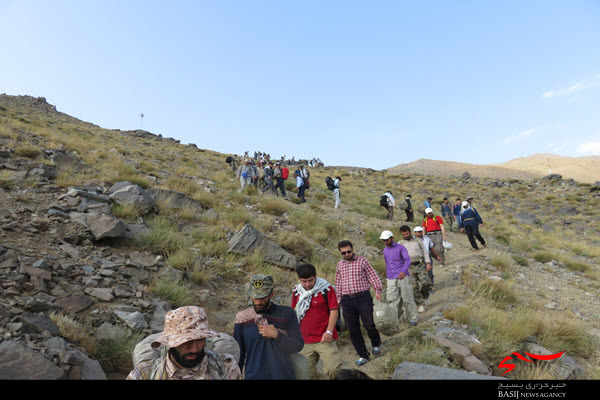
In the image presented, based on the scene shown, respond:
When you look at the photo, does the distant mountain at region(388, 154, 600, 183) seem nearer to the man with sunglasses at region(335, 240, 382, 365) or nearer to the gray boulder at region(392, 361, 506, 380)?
the man with sunglasses at region(335, 240, 382, 365)

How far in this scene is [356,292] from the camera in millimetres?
4727

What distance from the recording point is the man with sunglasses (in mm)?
4727

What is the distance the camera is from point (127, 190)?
8.52 meters

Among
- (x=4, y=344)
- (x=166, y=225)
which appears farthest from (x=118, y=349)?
(x=166, y=225)

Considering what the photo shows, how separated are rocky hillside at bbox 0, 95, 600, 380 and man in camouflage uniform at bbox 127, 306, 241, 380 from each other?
5.24ft

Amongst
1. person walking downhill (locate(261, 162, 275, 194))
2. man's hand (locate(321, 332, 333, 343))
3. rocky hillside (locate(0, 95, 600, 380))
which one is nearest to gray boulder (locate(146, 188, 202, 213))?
rocky hillside (locate(0, 95, 600, 380))

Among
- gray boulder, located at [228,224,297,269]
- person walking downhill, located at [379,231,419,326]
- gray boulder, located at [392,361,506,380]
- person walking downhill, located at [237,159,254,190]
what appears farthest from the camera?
person walking downhill, located at [237,159,254,190]

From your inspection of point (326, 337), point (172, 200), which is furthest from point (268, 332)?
point (172, 200)

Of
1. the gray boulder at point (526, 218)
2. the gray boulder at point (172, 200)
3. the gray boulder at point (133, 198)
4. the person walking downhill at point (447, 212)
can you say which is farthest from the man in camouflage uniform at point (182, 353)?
the gray boulder at point (526, 218)

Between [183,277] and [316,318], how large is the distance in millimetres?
3273

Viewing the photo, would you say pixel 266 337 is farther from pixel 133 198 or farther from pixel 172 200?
pixel 172 200

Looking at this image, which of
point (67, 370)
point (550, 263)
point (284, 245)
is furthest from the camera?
point (550, 263)
